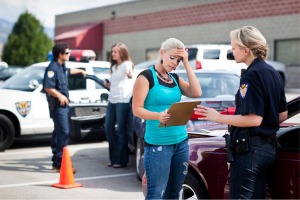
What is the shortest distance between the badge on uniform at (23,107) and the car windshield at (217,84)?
3261 mm

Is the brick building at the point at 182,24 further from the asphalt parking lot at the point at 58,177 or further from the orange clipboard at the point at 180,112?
the orange clipboard at the point at 180,112

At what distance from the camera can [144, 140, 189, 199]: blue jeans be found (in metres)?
4.21

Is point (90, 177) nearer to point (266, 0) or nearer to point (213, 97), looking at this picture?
point (213, 97)

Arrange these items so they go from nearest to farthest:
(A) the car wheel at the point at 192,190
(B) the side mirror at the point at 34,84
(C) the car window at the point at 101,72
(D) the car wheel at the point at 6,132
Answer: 1. (A) the car wheel at the point at 192,190
2. (D) the car wheel at the point at 6,132
3. (B) the side mirror at the point at 34,84
4. (C) the car window at the point at 101,72

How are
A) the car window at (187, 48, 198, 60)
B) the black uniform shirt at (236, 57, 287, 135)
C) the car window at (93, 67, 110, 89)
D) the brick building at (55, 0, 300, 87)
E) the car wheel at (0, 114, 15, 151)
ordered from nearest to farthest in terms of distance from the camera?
1. the black uniform shirt at (236, 57, 287, 135)
2. the car wheel at (0, 114, 15, 151)
3. the car window at (93, 67, 110, 89)
4. the car window at (187, 48, 198, 60)
5. the brick building at (55, 0, 300, 87)

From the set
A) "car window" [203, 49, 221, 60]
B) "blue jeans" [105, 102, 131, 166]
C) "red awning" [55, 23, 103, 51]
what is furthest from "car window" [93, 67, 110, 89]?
"red awning" [55, 23, 103, 51]

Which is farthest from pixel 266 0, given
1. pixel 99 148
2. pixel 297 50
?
pixel 99 148

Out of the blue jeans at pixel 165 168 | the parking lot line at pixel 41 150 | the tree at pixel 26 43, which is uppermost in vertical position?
the tree at pixel 26 43

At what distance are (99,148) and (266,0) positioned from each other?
62.3 ft

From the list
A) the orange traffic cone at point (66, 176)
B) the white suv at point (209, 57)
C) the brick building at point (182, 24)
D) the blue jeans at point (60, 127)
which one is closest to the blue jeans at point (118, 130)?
the blue jeans at point (60, 127)

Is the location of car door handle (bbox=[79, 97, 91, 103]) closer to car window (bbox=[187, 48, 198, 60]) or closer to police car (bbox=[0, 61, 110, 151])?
police car (bbox=[0, 61, 110, 151])

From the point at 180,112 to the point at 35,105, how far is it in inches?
252

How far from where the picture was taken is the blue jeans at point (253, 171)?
12.3 feet

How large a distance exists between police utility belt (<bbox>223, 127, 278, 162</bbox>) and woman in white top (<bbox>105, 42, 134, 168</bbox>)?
14.6ft
